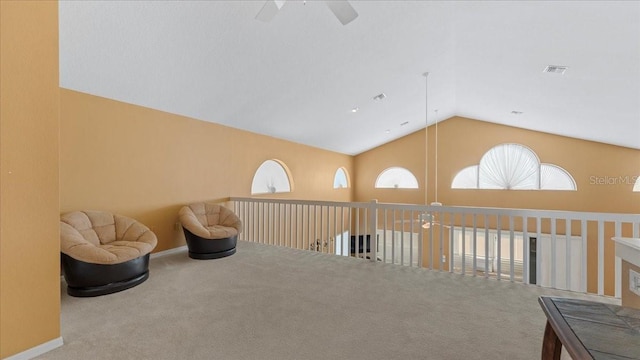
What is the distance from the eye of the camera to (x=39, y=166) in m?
1.66

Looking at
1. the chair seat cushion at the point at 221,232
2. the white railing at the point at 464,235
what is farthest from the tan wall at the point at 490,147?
the chair seat cushion at the point at 221,232

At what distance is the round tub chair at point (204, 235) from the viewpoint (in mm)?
3694

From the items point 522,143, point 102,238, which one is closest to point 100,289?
point 102,238

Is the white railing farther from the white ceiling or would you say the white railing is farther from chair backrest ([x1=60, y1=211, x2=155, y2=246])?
chair backrest ([x1=60, y1=211, x2=155, y2=246])

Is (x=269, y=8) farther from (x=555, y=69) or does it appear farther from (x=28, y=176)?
(x=555, y=69)

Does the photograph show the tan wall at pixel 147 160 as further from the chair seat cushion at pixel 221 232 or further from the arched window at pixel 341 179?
the arched window at pixel 341 179

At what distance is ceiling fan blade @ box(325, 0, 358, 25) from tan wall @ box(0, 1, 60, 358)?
5.65 ft

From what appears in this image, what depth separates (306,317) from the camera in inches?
85.5

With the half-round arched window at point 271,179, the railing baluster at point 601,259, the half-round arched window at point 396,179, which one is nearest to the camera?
the railing baluster at point 601,259

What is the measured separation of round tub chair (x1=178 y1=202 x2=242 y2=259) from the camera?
3694 millimetres

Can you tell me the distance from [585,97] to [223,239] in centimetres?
574

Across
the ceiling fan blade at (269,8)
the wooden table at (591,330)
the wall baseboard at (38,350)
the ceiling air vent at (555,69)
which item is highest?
the ceiling air vent at (555,69)

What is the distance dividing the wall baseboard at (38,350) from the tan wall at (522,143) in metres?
8.03

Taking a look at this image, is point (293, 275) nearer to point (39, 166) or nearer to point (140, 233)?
point (140, 233)
